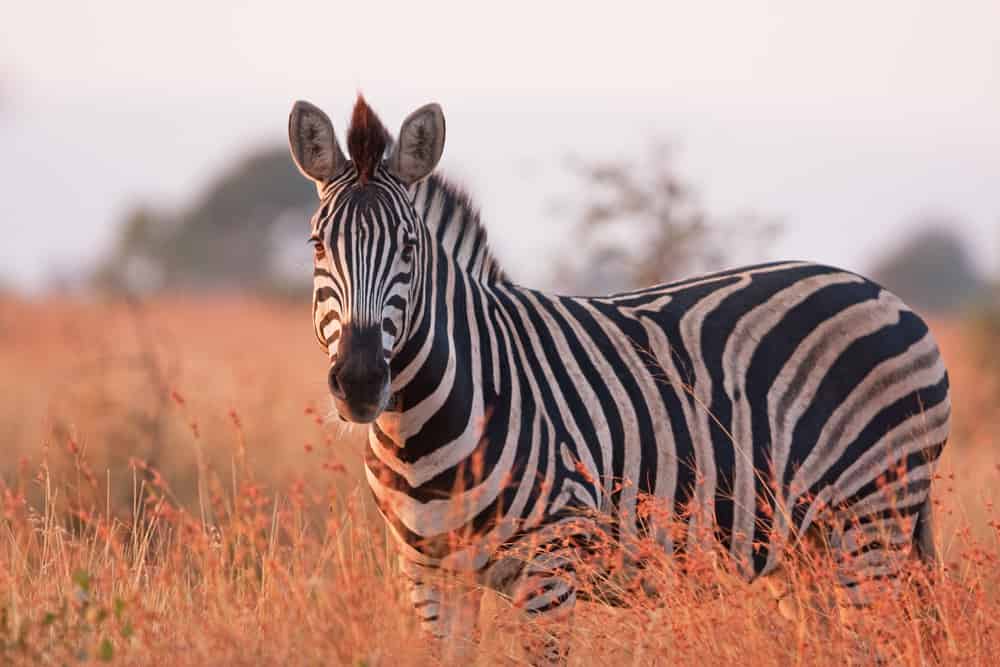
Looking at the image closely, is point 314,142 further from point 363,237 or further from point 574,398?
point 574,398

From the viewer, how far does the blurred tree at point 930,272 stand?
49.9m

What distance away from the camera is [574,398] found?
465 centimetres

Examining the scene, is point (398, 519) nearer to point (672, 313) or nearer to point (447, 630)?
point (447, 630)

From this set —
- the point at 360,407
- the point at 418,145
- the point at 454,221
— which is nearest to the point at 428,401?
the point at 360,407

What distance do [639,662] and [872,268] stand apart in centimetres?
4979

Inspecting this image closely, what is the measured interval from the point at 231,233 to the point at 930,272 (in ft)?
89.9

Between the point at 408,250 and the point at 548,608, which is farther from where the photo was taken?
the point at 548,608

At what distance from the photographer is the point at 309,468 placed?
9164mm

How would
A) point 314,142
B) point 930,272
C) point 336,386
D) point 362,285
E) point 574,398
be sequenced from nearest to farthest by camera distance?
point 336,386 < point 362,285 < point 314,142 < point 574,398 < point 930,272

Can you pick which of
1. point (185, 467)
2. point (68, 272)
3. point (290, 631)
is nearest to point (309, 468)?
point (185, 467)

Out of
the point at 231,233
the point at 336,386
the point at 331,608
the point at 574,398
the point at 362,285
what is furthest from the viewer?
the point at 231,233

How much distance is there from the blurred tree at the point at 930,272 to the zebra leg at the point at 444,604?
46.2m

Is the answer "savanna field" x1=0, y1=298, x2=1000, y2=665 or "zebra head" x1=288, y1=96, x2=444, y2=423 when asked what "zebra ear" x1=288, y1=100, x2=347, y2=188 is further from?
"savanna field" x1=0, y1=298, x2=1000, y2=665

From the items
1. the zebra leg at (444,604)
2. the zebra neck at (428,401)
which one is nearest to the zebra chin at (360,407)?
the zebra neck at (428,401)
